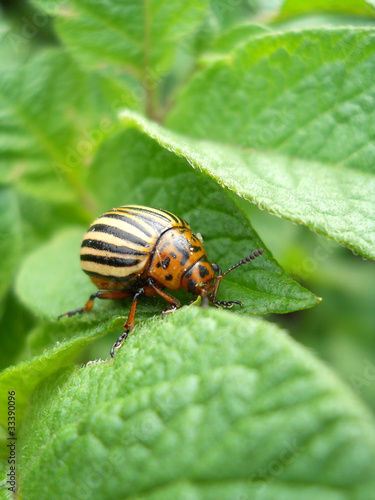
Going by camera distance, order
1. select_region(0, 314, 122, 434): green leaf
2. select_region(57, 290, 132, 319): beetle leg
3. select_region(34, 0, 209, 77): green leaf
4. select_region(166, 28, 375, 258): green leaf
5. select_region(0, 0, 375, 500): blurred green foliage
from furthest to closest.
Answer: select_region(34, 0, 209, 77): green leaf < select_region(57, 290, 132, 319): beetle leg < select_region(0, 314, 122, 434): green leaf < select_region(166, 28, 375, 258): green leaf < select_region(0, 0, 375, 500): blurred green foliage

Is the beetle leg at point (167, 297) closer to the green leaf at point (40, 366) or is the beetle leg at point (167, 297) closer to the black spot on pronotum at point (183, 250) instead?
the black spot on pronotum at point (183, 250)

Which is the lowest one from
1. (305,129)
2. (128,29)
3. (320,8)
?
(305,129)

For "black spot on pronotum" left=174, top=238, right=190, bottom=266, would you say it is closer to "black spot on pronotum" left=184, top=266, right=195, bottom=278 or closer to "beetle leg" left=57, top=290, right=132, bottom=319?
"black spot on pronotum" left=184, top=266, right=195, bottom=278

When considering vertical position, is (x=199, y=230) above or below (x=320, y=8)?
below

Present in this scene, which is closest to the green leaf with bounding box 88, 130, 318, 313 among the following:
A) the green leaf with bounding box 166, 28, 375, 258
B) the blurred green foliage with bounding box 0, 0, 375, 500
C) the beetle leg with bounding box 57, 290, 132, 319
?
the blurred green foliage with bounding box 0, 0, 375, 500

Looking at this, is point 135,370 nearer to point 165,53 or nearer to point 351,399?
point 351,399

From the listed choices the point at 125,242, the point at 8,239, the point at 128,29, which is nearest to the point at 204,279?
the point at 125,242

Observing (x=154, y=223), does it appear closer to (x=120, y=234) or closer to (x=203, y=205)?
(x=120, y=234)
